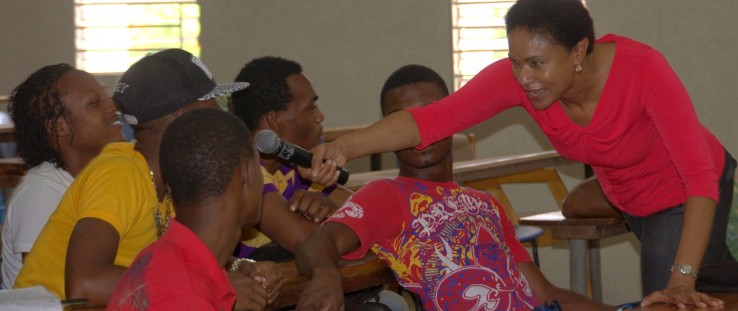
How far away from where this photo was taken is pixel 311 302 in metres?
2.00

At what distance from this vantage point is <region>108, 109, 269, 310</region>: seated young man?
1755mm

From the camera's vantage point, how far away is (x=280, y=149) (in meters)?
2.33

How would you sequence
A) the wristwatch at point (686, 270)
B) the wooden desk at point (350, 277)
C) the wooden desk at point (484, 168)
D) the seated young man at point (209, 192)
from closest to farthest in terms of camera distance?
the seated young man at point (209, 192)
the wooden desk at point (350, 277)
the wristwatch at point (686, 270)
the wooden desk at point (484, 168)

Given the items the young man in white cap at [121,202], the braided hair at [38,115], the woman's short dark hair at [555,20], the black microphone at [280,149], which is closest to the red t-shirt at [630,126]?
the woman's short dark hair at [555,20]

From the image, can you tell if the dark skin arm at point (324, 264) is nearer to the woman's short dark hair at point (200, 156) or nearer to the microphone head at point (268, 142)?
the microphone head at point (268, 142)

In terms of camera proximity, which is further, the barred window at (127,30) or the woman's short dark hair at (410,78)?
the barred window at (127,30)

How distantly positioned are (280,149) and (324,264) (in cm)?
32

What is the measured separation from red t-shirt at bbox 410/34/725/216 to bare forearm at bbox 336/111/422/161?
27 millimetres

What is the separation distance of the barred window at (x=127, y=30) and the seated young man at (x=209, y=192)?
4900 millimetres

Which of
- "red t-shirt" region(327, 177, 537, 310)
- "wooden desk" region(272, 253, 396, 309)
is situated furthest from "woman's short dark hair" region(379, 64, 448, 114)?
"wooden desk" region(272, 253, 396, 309)

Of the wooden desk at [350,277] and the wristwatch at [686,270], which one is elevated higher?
the wristwatch at [686,270]

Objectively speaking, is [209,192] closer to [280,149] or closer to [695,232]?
[280,149]

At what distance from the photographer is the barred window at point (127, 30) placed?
6.67m

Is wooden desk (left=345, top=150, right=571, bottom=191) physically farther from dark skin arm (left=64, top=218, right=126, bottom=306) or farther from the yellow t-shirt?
dark skin arm (left=64, top=218, right=126, bottom=306)
